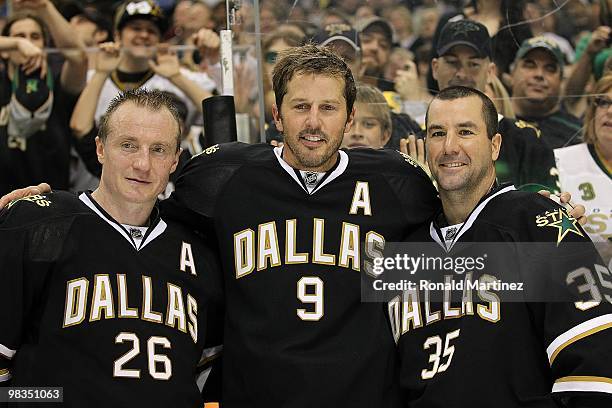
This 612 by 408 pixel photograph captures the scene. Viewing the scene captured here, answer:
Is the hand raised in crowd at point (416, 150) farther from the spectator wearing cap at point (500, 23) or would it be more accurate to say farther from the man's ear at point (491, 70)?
the man's ear at point (491, 70)

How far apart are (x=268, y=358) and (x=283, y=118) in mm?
845

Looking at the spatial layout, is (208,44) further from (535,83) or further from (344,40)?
(535,83)

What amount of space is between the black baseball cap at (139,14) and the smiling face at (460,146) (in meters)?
2.79

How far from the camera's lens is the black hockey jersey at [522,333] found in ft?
8.73

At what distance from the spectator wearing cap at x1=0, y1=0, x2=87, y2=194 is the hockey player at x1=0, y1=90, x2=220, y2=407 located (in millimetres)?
2189

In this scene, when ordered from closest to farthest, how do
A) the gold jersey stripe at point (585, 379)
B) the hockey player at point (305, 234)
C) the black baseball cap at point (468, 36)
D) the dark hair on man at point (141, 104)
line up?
the gold jersey stripe at point (585, 379) → the hockey player at point (305, 234) → the dark hair on man at point (141, 104) → the black baseball cap at point (468, 36)

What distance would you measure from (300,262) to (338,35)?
1.65 metres

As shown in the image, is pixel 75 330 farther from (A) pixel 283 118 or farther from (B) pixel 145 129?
(A) pixel 283 118

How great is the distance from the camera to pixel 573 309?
270cm

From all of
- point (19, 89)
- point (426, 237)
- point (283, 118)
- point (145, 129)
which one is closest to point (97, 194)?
point (145, 129)

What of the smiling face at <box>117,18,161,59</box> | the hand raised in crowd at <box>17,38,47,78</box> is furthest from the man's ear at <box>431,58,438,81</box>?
the hand raised in crowd at <box>17,38,47,78</box>

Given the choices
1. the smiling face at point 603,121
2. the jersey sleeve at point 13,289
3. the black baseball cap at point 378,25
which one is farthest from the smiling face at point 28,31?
the smiling face at point 603,121

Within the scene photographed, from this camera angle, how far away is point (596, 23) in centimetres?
438

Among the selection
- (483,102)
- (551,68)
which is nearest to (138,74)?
(551,68)
